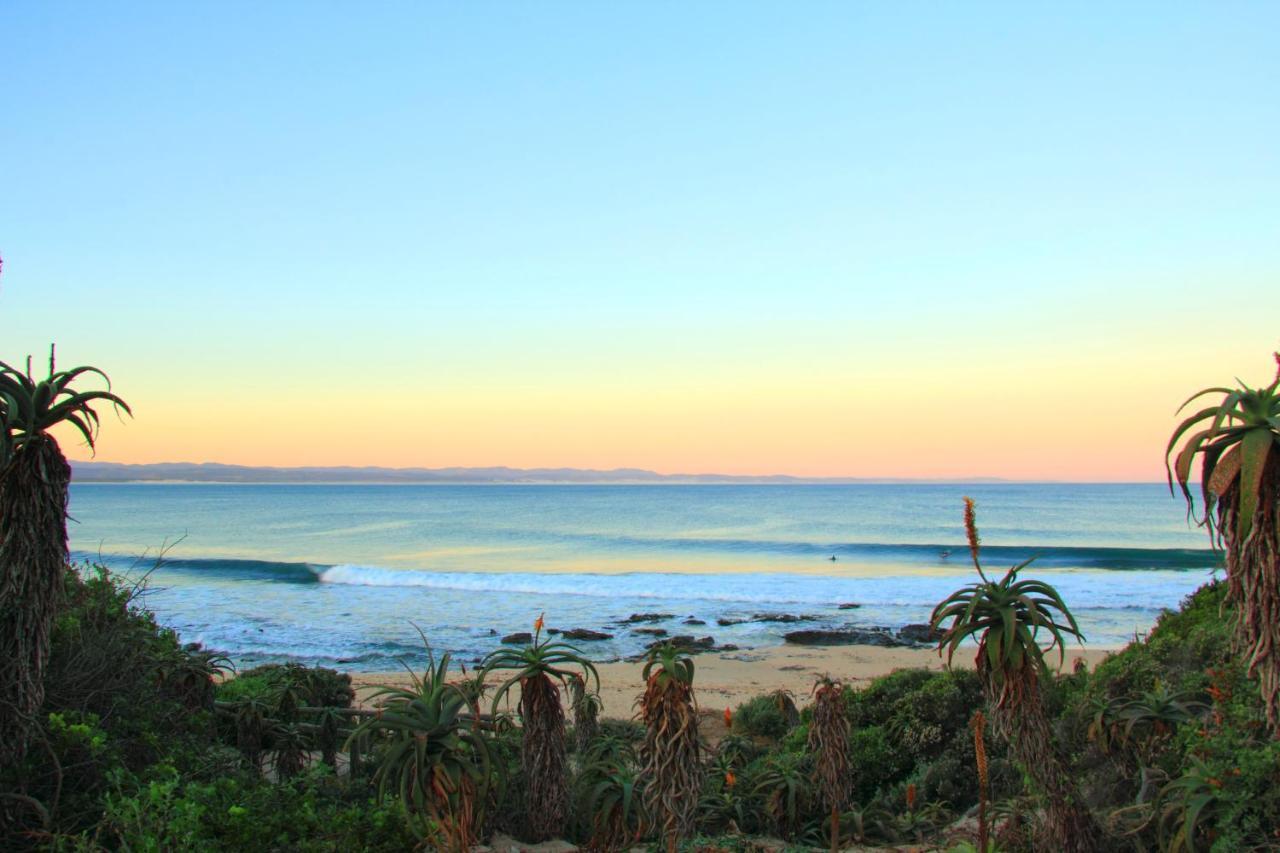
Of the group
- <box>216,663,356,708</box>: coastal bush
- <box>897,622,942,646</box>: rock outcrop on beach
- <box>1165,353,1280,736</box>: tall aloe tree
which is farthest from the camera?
<box>897,622,942,646</box>: rock outcrop on beach

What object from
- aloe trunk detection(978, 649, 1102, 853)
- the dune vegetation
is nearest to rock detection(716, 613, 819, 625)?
the dune vegetation

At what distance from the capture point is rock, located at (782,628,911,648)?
2697 cm

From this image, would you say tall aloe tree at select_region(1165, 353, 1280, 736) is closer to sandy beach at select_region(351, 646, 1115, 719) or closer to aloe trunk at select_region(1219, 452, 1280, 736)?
aloe trunk at select_region(1219, 452, 1280, 736)

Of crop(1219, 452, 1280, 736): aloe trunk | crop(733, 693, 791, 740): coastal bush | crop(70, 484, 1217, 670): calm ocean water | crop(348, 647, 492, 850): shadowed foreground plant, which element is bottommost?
crop(70, 484, 1217, 670): calm ocean water

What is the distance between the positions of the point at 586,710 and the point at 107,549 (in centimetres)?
6634

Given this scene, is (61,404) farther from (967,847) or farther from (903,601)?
(903,601)

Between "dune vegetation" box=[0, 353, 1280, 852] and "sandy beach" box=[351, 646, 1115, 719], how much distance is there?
8.56m

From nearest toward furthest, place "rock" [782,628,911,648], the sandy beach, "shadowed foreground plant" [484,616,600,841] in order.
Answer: "shadowed foreground plant" [484,616,600,841] < the sandy beach < "rock" [782,628,911,648]

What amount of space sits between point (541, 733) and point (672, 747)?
59.6 inches

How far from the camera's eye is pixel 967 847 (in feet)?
20.9

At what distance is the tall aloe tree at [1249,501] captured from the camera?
4.67 metres

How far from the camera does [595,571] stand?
162 feet

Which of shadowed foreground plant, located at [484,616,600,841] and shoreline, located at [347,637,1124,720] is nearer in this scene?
shadowed foreground plant, located at [484,616,600,841]

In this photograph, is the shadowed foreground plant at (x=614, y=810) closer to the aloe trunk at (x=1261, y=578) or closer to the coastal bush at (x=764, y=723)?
the aloe trunk at (x=1261, y=578)
